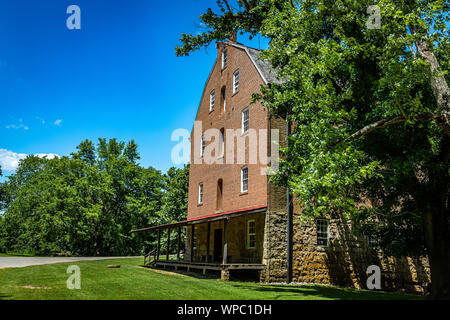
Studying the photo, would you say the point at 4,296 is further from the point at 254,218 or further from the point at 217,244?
the point at 217,244

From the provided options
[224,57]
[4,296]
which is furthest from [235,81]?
[4,296]

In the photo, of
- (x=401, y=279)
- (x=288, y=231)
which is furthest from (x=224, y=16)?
(x=401, y=279)

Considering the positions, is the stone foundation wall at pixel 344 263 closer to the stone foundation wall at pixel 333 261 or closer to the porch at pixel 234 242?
the stone foundation wall at pixel 333 261

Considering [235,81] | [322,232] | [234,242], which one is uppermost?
[235,81]

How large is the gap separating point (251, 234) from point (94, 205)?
25002mm

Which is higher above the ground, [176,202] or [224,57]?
[224,57]

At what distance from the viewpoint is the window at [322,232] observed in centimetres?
1730

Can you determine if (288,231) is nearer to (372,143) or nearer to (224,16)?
(372,143)

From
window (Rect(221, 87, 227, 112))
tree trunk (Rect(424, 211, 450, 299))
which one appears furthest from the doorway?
tree trunk (Rect(424, 211, 450, 299))

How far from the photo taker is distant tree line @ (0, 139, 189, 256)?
3681 centimetres

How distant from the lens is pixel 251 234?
56.9 ft

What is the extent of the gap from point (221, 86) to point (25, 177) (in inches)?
1678

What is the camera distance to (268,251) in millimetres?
15461
